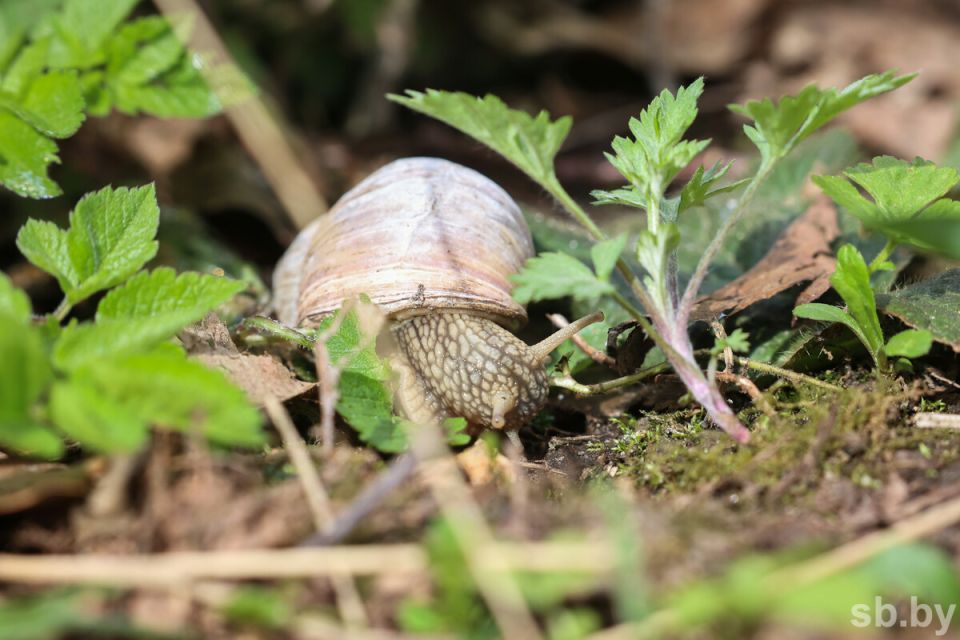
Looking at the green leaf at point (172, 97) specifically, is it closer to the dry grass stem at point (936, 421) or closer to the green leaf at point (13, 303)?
the green leaf at point (13, 303)

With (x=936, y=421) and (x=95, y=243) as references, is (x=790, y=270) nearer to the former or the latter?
(x=936, y=421)

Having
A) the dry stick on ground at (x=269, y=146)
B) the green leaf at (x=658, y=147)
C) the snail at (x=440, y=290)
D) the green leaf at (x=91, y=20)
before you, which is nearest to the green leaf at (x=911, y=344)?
the green leaf at (x=658, y=147)

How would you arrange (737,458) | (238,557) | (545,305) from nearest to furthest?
(238,557), (737,458), (545,305)

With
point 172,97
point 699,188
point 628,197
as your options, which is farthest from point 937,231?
point 172,97

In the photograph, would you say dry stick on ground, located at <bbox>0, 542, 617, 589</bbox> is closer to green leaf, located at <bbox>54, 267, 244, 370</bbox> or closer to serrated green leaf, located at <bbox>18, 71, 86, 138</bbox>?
green leaf, located at <bbox>54, 267, 244, 370</bbox>

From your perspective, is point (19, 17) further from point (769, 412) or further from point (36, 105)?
point (769, 412)

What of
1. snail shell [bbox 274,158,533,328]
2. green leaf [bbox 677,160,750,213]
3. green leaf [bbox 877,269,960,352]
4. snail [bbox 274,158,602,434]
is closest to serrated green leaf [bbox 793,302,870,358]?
green leaf [bbox 877,269,960,352]

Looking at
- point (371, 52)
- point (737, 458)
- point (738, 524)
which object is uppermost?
point (371, 52)

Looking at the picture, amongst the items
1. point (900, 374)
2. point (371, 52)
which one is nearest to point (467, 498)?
point (900, 374)
